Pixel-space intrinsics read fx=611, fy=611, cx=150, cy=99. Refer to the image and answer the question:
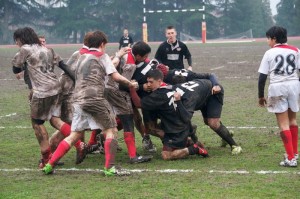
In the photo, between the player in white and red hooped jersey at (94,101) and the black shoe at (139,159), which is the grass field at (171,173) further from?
the player in white and red hooped jersey at (94,101)

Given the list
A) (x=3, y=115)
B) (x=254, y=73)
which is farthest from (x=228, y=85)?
(x=3, y=115)

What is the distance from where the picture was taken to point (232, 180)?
6.74 metres

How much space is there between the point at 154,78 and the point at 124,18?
59.2m

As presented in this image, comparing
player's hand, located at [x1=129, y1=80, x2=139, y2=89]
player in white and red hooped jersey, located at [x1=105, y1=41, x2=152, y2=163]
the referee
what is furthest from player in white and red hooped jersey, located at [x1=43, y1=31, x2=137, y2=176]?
the referee

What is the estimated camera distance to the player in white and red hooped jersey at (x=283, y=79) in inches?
290

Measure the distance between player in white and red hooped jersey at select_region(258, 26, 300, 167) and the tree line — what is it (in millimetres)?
54446

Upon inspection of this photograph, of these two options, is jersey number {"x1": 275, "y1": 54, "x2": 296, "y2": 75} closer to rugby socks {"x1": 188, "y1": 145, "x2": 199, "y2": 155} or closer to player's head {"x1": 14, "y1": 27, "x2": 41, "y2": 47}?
rugby socks {"x1": 188, "y1": 145, "x2": 199, "y2": 155}

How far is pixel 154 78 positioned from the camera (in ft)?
26.1

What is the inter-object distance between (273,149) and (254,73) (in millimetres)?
12740

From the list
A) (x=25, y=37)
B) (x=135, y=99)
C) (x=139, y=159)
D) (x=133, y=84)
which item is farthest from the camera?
(x=135, y=99)

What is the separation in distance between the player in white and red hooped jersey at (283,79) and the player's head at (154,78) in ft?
4.35

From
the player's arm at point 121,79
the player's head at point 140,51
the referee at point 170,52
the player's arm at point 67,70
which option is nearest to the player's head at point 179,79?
the player's head at point 140,51

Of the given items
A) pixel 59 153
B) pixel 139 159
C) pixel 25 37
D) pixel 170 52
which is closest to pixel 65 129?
pixel 59 153

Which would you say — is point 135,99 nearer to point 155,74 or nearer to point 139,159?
point 155,74
